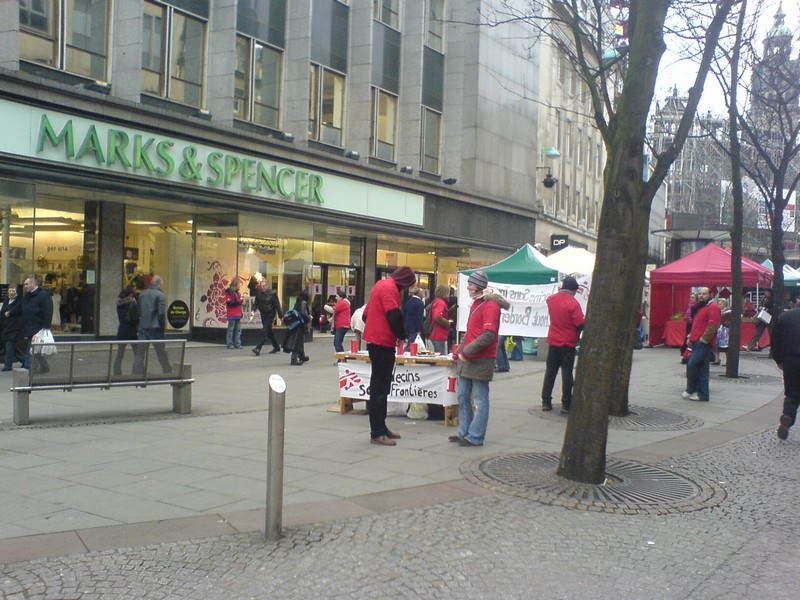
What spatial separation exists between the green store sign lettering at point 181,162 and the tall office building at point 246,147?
41 mm

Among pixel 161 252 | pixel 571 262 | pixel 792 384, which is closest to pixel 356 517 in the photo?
pixel 792 384

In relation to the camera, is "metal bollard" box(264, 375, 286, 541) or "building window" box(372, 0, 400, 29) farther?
"building window" box(372, 0, 400, 29)

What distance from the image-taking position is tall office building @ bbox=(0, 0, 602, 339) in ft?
51.7

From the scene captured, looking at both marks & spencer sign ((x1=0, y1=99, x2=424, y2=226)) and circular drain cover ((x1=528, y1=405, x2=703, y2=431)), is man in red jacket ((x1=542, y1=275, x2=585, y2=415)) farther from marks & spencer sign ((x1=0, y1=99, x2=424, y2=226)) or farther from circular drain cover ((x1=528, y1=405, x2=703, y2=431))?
marks & spencer sign ((x1=0, y1=99, x2=424, y2=226))

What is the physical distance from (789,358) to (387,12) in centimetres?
1946

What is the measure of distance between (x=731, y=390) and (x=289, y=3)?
15.1 meters

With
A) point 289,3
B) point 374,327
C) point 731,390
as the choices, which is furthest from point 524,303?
point 289,3

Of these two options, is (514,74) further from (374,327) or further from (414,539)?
(414,539)

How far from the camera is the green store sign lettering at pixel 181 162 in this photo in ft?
50.2

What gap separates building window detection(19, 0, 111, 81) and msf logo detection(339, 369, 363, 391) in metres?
10.1

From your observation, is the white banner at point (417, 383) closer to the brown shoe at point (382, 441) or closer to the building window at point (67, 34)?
the brown shoe at point (382, 441)

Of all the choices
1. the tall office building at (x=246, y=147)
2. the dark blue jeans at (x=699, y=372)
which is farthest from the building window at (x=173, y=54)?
the dark blue jeans at (x=699, y=372)

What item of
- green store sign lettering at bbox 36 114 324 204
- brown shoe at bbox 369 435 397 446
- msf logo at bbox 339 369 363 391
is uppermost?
green store sign lettering at bbox 36 114 324 204

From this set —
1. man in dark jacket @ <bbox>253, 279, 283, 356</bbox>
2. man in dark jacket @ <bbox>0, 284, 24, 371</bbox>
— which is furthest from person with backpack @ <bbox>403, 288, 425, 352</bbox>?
man in dark jacket @ <bbox>0, 284, 24, 371</bbox>
